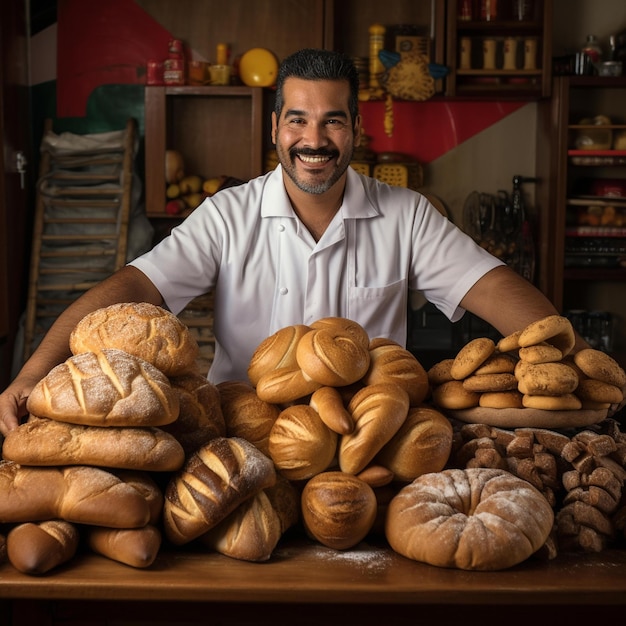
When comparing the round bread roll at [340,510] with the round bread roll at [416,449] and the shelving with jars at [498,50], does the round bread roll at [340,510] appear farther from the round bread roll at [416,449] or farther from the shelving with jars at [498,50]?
the shelving with jars at [498,50]

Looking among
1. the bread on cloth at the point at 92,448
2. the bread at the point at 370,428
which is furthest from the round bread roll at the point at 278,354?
the bread on cloth at the point at 92,448

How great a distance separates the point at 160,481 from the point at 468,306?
1213 millimetres

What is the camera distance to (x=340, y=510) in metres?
1.14

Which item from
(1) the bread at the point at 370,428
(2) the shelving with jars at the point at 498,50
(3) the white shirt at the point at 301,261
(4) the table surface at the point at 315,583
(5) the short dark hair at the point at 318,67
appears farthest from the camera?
(2) the shelving with jars at the point at 498,50

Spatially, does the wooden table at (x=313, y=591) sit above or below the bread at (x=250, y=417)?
below

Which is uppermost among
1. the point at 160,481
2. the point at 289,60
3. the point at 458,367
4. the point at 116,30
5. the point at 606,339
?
the point at 116,30

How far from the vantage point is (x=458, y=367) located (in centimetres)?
137

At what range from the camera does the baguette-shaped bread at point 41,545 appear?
3.45 feet

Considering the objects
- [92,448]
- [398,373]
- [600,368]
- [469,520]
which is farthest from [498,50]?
[92,448]

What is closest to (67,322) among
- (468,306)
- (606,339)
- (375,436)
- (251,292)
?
(251,292)

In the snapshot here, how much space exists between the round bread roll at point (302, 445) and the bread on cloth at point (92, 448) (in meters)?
0.16

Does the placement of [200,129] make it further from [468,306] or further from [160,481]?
[160,481]

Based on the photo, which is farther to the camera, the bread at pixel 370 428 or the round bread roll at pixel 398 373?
the round bread roll at pixel 398 373

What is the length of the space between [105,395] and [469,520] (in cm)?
51
